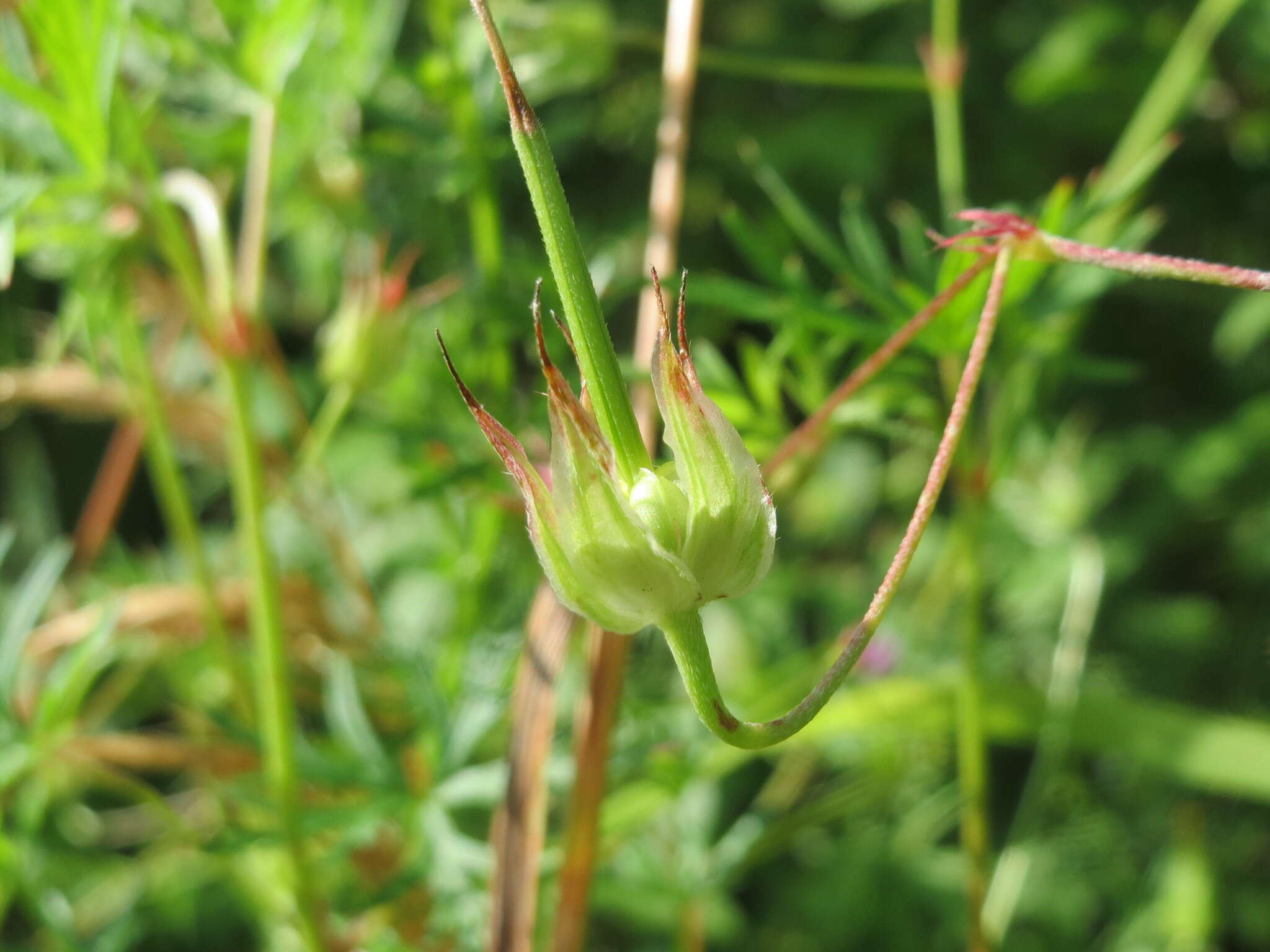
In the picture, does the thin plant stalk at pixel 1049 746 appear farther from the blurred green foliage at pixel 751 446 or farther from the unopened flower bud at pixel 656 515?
the unopened flower bud at pixel 656 515

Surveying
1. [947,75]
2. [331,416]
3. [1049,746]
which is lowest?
[1049,746]

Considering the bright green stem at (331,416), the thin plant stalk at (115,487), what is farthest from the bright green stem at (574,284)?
the thin plant stalk at (115,487)

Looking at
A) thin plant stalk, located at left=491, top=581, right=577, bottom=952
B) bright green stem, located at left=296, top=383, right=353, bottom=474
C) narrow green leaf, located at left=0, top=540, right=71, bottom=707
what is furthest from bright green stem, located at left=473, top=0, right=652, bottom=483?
narrow green leaf, located at left=0, top=540, right=71, bottom=707

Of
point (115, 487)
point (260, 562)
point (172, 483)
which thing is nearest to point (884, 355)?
point (260, 562)

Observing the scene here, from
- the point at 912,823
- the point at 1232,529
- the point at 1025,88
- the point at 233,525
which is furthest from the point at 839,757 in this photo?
the point at 233,525

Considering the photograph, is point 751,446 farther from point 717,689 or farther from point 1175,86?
point 1175,86

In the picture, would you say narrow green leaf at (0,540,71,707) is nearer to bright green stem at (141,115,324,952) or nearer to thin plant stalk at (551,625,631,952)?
bright green stem at (141,115,324,952)
